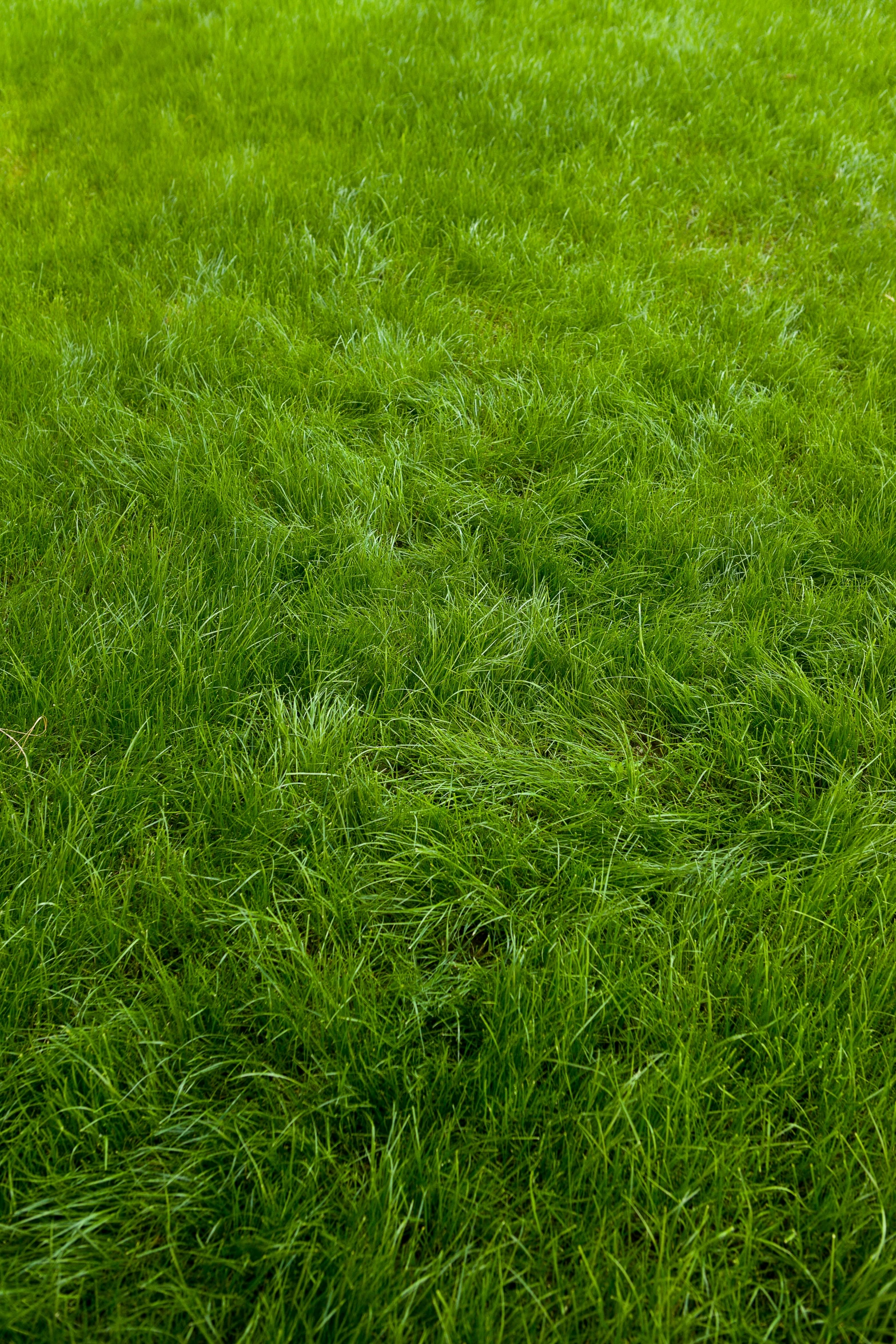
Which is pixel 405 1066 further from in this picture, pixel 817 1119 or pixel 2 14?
pixel 2 14

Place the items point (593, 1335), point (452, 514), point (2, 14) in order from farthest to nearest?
point (2, 14)
point (452, 514)
point (593, 1335)

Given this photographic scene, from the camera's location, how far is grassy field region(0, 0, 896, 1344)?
5.00 feet

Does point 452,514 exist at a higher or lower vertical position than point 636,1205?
higher

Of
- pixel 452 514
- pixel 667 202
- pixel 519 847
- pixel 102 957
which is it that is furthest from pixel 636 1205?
pixel 667 202

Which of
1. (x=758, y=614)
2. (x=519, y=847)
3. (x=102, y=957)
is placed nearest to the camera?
(x=102, y=957)

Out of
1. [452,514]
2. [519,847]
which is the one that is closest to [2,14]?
[452,514]

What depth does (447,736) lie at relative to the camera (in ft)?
7.53

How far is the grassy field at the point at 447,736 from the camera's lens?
1.52 metres

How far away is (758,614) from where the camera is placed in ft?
8.82

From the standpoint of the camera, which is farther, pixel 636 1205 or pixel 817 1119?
pixel 817 1119

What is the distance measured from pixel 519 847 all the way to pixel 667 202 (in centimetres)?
366

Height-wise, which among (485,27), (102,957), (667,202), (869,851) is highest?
(485,27)

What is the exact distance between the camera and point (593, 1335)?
142 cm

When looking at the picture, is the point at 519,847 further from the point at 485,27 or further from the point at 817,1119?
the point at 485,27
